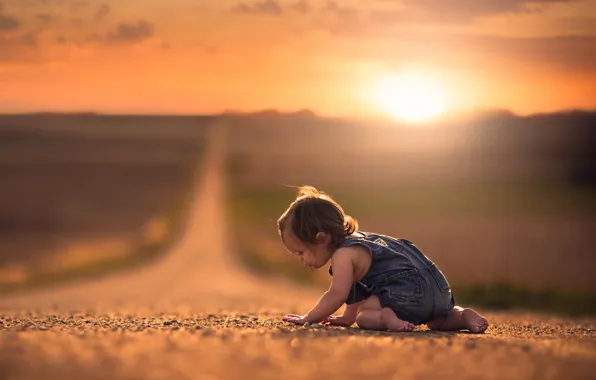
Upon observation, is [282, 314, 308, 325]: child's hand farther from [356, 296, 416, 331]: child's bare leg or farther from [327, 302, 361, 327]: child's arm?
[356, 296, 416, 331]: child's bare leg

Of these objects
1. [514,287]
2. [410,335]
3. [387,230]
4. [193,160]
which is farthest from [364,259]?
[193,160]

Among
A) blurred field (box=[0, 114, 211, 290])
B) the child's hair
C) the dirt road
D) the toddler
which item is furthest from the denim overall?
blurred field (box=[0, 114, 211, 290])

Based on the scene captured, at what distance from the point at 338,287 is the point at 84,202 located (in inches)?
1534

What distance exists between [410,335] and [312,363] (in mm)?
1346

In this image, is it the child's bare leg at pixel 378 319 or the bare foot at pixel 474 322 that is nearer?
the child's bare leg at pixel 378 319

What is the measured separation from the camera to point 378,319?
6.13 m

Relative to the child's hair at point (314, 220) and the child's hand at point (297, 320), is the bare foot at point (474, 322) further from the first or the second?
the child's hand at point (297, 320)

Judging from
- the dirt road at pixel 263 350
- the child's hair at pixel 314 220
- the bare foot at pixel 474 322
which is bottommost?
the dirt road at pixel 263 350

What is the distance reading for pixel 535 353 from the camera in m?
4.96

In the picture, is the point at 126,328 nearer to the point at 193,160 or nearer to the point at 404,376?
the point at 404,376

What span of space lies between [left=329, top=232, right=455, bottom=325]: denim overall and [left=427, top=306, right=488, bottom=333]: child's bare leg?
7 centimetres

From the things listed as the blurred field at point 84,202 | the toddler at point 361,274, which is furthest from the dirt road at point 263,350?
the blurred field at point 84,202

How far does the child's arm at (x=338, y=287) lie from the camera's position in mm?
6074

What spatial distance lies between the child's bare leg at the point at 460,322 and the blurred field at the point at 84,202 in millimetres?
15523
